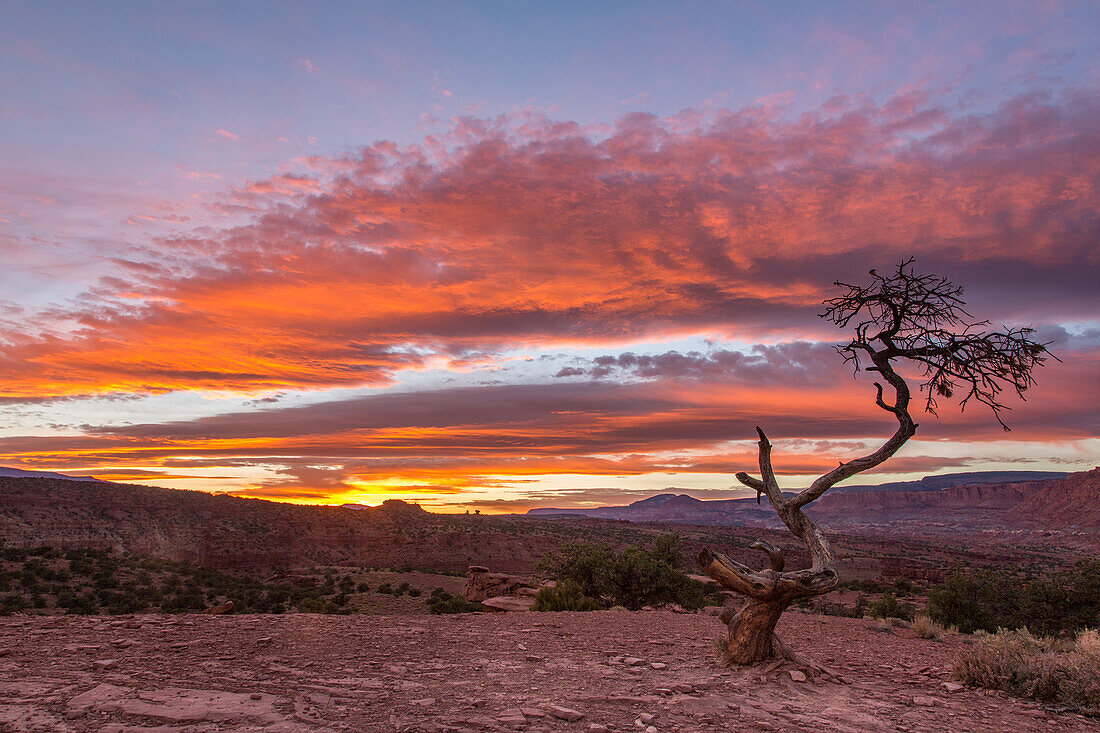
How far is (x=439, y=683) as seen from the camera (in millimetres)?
8039

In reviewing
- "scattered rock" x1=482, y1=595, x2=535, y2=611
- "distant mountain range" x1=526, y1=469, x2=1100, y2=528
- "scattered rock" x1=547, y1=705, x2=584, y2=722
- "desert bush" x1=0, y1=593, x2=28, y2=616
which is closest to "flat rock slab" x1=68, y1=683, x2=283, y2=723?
"scattered rock" x1=547, y1=705, x2=584, y2=722

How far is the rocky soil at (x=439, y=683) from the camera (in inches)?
253

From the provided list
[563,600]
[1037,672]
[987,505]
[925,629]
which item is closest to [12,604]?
[563,600]

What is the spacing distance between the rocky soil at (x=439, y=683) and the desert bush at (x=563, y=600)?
4.66m

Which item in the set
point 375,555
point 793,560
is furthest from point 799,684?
point 793,560

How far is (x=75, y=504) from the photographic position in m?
55.1

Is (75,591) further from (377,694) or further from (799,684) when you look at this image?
(799,684)

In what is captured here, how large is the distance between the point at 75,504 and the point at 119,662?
60.5 meters

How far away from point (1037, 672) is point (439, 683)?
27.0ft

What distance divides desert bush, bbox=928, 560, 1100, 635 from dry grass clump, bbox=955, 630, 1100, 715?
933 cm

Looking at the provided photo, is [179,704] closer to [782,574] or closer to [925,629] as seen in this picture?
[782,574]

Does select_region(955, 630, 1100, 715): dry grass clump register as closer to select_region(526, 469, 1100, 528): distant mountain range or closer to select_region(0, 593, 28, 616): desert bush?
select_region(0, 593, 28, 616): desert bush

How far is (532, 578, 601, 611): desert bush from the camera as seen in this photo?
16.7 metres

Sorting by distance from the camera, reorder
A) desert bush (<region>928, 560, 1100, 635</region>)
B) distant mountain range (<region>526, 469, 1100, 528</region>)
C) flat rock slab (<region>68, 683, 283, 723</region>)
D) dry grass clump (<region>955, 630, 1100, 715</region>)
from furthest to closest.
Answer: distant mountain range (<region>526, 469, 1100, 528</region>), desert bush (<region>928, 560, 1100, 635</region>), dry grass clump (<region>955, 630, 1100, 715</region>), flat rock slab (<region>68, 683, 283, 723</region>)
